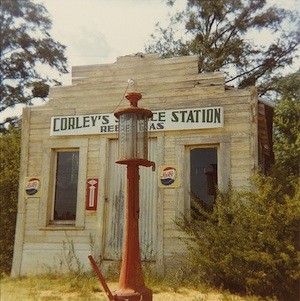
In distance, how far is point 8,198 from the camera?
381 inches

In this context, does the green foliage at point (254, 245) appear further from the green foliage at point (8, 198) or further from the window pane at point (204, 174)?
the green foliage at point (8, 198)

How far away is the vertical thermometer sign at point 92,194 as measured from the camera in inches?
318

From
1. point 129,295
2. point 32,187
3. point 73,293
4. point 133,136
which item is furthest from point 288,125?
point 129,295

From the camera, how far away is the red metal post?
4.02m

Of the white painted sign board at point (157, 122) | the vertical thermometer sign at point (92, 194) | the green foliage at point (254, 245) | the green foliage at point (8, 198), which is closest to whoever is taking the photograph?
the green foliage at point (254, 245)

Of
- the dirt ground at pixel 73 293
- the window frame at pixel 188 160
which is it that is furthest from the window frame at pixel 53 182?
the window frame at pixel 188 160

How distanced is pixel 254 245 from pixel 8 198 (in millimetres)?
6342

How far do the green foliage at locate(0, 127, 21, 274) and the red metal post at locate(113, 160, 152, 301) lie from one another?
612 cm

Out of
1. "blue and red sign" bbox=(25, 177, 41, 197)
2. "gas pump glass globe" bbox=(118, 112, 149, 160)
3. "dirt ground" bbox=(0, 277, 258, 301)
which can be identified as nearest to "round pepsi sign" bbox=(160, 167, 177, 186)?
"dirt ground" bbox=(0, 277, 258, 301)

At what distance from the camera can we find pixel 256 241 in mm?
6008

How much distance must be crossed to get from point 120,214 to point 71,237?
1134mm

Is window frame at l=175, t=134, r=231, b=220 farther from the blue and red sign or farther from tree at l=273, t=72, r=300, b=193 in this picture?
tree at l=273, t=72, r=300, b=193

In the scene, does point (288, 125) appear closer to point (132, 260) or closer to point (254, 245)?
point (254, 245)

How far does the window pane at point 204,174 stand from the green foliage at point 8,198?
4.61 m
